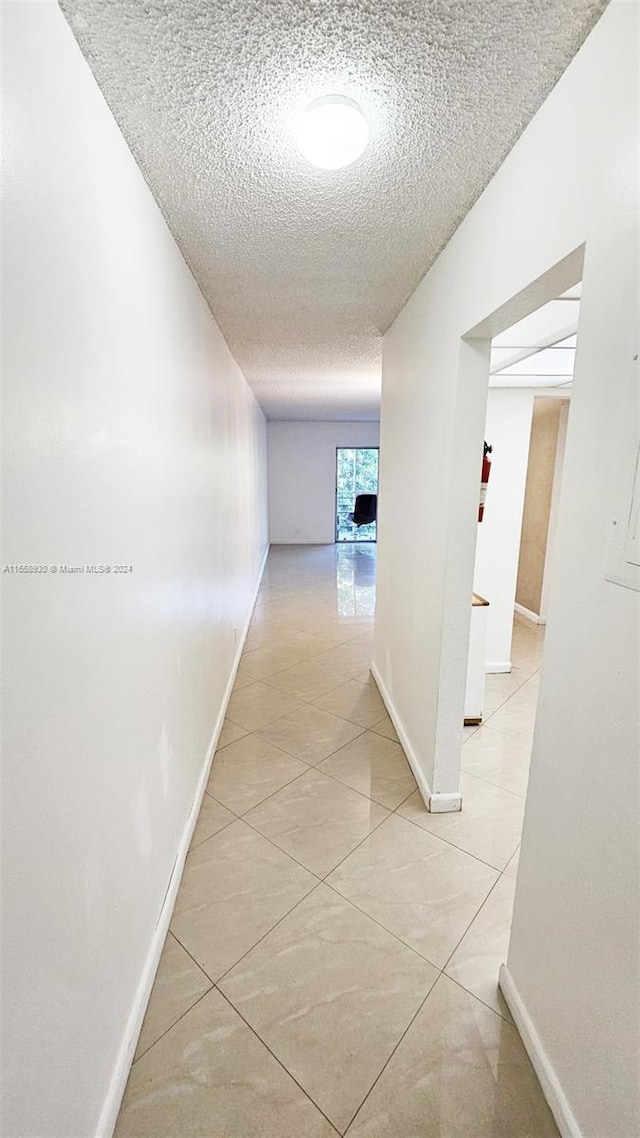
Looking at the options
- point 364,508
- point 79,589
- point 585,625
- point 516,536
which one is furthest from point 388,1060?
point 364,508

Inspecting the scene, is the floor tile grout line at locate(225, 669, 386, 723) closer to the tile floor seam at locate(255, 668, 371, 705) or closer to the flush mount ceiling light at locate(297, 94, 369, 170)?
the tile floor seam at locate(255, 668, 371, 705)

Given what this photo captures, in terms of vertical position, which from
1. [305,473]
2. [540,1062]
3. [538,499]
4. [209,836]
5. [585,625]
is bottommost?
[209,836]

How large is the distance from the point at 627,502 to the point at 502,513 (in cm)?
282

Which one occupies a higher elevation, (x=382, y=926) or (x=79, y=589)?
(x=79, y=589)

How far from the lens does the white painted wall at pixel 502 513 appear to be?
3461 millimetres

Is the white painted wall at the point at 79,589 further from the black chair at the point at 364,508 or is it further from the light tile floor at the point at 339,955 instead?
the black chair at the point at 364,508

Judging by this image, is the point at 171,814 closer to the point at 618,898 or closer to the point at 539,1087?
the point at 539,1087

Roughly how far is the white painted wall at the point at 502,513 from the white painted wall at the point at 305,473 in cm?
586

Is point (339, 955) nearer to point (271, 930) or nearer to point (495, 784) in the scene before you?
point (271, 930)

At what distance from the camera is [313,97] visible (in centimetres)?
114

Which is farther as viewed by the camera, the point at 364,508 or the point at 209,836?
the point at 364,508

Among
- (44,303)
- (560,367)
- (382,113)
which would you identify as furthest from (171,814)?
(560,367)

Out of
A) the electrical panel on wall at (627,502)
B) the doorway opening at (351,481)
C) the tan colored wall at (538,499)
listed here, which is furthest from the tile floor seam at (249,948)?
the doorway opening at (351,481)

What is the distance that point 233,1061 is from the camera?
125 centimetres
